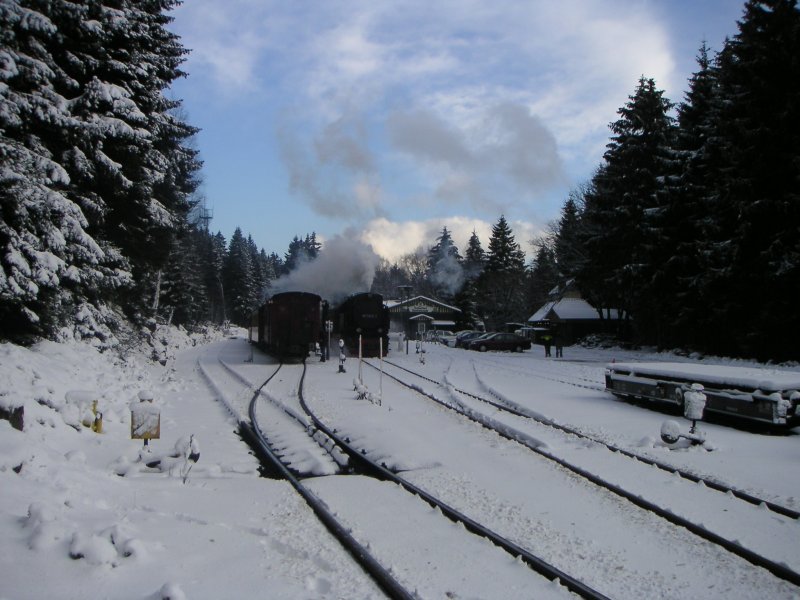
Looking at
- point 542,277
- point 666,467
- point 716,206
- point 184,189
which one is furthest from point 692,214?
point 542,277

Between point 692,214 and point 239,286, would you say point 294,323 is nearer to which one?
point 692,214

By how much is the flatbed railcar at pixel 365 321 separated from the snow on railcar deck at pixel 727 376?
63.2ft

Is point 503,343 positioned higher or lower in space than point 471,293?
lower

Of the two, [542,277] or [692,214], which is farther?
[542,277]

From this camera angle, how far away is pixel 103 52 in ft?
52.0

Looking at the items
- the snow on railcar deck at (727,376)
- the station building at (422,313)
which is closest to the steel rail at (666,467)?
the snow on railcar deck at (727,376)

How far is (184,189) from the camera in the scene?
91.1ft

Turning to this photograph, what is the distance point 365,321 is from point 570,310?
25701 millimetres

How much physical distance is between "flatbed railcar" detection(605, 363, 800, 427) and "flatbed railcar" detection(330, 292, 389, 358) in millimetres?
19528

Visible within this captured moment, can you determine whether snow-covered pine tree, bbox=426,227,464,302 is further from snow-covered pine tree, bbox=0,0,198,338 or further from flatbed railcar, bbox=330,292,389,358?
snow-covered pine tree, bbox=0,0,198,338

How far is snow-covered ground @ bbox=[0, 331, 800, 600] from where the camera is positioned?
4793 mm

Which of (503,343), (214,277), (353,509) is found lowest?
(353,509)

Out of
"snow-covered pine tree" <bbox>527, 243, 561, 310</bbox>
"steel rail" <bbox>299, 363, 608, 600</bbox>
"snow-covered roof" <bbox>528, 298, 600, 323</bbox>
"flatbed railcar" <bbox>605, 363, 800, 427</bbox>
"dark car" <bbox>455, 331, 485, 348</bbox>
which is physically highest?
"snow-covered pine tree" <bbox>527, 243, 561, 310</bbox>

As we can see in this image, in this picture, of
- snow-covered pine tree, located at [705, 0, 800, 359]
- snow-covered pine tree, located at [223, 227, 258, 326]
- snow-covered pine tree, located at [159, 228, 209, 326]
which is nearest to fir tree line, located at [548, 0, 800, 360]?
snow-covered pine tree, located at [705, 0, 800, 359]
